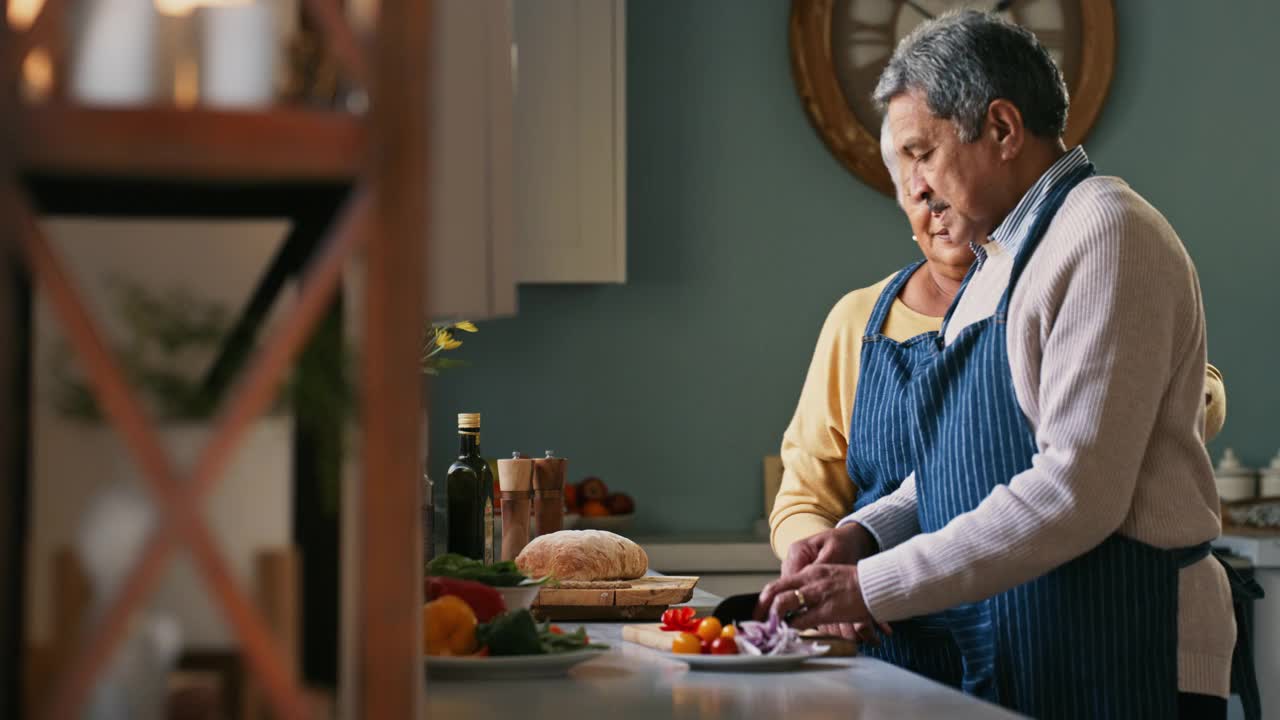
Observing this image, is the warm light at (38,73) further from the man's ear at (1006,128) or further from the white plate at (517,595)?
the man's ear at (1006,128)

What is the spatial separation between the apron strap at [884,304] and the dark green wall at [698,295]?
160cm

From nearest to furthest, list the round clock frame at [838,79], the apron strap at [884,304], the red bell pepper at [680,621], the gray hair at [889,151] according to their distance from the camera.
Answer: the red bell pepper at [680,621] < the gray hair at [889,151] < the apron strap at [884,304] < the round clock frame at [838,79]

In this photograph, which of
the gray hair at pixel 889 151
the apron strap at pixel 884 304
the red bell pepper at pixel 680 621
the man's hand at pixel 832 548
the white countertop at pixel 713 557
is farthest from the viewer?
the white countertop at pixel 713 557

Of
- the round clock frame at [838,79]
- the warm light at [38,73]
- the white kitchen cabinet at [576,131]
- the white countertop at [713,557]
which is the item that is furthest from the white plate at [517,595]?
the round clock frame at [838,79]

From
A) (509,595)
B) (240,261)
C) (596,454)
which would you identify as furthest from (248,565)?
(596,454)

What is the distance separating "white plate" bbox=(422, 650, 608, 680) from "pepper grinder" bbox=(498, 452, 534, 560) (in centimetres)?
75

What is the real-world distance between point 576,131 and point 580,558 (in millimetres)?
1868

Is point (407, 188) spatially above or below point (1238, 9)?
below

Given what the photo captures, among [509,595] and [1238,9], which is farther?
[1238,9]

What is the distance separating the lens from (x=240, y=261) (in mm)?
757

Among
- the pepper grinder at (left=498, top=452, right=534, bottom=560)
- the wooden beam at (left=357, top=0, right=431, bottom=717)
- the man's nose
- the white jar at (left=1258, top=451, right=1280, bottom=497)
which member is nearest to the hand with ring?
the man's nose

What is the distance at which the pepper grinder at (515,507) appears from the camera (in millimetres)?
2244

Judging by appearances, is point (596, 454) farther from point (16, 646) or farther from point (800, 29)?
point (16, 646)

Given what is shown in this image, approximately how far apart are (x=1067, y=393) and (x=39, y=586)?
3.65ft
